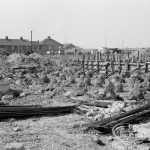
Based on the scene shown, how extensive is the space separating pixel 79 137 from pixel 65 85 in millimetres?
9809

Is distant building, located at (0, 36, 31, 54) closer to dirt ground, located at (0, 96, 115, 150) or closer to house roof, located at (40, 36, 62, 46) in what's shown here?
house roof, located at (40, 36, 62, 46)

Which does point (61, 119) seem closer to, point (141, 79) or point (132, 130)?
point (132, 130)

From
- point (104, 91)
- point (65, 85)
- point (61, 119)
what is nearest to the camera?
point (61, 119)

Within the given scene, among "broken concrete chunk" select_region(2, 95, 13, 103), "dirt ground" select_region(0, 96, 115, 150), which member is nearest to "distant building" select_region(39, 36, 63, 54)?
"broken concrete chunk" select_region(2, 95, 13, 103)

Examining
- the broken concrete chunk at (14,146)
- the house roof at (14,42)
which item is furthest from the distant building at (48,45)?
the broken concrete chunk at (14,146)

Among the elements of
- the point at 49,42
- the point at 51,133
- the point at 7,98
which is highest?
the point at 49,42

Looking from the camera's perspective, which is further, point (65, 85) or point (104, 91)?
point (65, 85)

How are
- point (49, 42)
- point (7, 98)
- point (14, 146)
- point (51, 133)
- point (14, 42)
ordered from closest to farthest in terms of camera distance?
point (14, 146) → point (51, 133) → point (7, 98) → point (14, 42) → point (49, 42)

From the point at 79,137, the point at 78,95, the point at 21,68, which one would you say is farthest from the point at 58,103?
the point at 21,68

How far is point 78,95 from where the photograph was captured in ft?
46.4

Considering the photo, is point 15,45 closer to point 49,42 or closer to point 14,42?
point 14,42

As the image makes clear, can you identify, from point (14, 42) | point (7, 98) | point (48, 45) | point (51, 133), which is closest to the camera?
point (51, 133)

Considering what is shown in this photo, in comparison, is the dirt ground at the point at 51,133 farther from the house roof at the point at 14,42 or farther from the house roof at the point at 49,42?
the house roof at the point at 49,42

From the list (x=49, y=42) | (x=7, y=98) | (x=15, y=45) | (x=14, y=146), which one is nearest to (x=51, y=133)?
(x=14, y=146)
